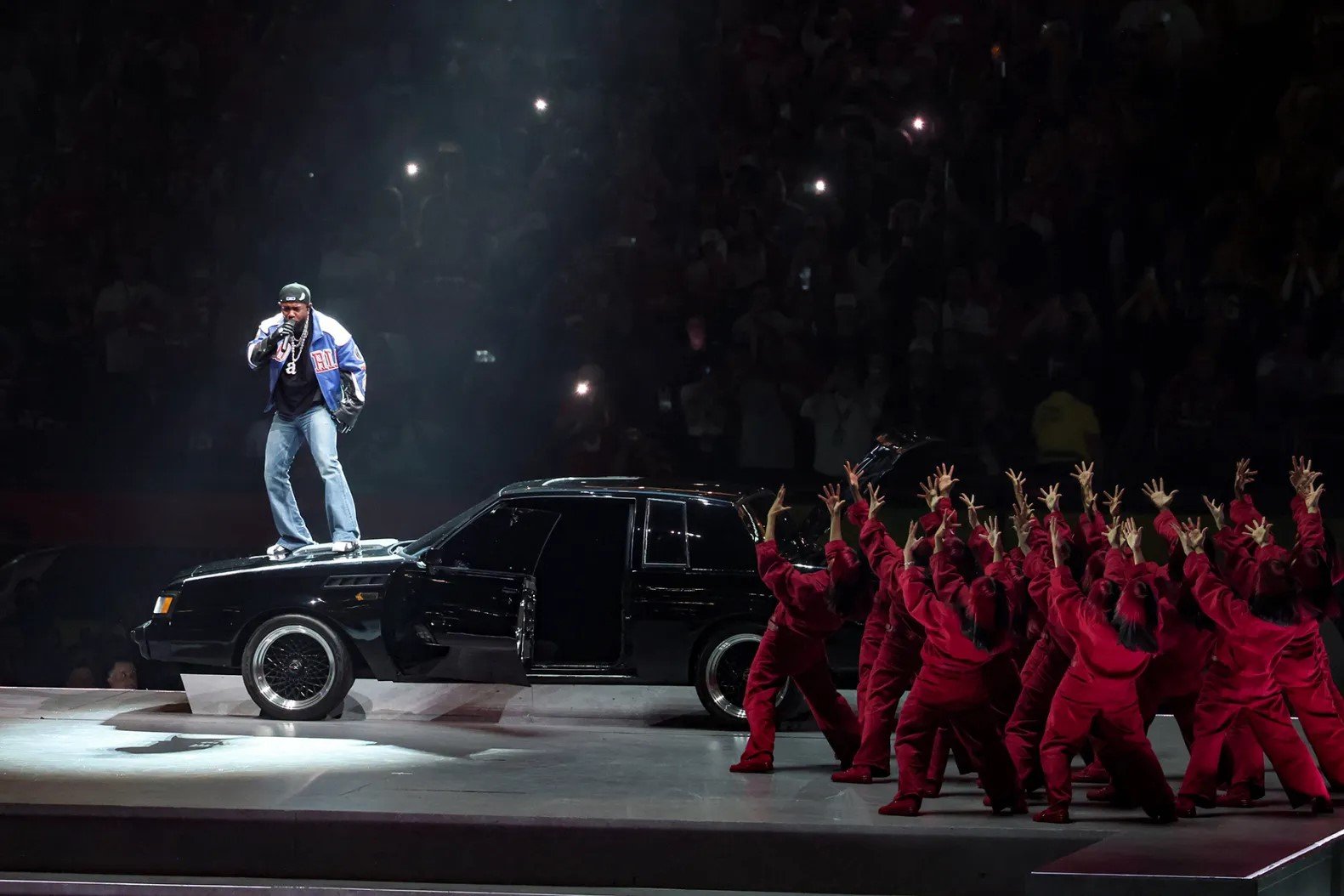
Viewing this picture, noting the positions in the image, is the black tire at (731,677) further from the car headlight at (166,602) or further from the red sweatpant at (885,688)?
the car headlight at (166,602)

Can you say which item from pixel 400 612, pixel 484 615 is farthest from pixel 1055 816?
pixel 400 612

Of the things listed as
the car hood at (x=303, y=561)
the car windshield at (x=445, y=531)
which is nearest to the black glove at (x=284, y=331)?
the car hood at (x=303, y=561)

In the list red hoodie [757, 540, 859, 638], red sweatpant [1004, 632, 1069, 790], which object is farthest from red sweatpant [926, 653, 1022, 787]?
red hoodie [757, 540, 859, 638]

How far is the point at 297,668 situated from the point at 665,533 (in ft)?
7.77

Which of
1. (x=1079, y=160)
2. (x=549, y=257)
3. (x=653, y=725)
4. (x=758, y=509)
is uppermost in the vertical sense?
(x=1079, y=160)

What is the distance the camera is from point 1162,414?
1276cm

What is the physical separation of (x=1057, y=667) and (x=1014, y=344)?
6.11 m

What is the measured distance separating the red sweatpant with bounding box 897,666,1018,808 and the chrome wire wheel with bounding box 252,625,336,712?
3.74 m

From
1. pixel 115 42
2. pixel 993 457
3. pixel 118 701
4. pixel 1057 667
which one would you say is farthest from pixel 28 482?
pixel 1057 667

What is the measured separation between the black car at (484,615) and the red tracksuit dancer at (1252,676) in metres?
2.27

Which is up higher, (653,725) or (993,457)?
(993,457)

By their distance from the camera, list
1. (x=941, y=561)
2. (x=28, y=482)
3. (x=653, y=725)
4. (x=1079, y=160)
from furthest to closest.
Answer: (x=1079, y=160), (x=28, y=482), (x=653, y=725), (x=941, y=561)

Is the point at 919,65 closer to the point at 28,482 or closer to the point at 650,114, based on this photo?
the point at 650,114

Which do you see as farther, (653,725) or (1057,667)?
(653,725)
